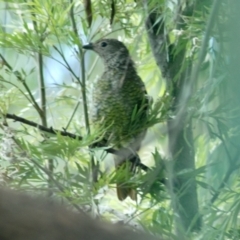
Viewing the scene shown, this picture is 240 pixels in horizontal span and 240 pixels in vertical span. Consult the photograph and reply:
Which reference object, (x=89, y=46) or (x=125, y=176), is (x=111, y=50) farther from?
(x=125, y=176)

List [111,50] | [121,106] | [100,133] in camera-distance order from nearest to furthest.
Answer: [100,133]
[121,106]
[111,50]

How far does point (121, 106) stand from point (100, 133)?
202 mm

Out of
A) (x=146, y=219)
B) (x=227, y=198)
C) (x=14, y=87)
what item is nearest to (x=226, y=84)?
→ (x=227, y=198)

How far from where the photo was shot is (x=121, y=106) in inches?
A: 46.1

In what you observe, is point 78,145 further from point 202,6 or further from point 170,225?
point 202,6

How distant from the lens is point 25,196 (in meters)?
0.35

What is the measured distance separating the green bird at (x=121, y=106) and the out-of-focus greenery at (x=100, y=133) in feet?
0.10

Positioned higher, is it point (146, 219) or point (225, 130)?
point (225, 130)

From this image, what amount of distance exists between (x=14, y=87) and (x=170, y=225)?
41 cm

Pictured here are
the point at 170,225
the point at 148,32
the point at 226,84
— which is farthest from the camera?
the point at 148,32

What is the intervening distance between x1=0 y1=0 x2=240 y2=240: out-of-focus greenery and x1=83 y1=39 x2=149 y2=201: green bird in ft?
0.10

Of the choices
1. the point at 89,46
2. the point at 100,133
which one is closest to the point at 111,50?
the point at 89,46

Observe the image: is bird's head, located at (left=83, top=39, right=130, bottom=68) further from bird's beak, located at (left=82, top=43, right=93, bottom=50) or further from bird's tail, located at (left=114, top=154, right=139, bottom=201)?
bird's tail, located at (left=114, top=154, right=139, bottom=201)

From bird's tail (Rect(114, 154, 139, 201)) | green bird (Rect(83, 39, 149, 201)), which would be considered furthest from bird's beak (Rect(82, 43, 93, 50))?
bird's tail (Rect(114, 154, 139, 201))
